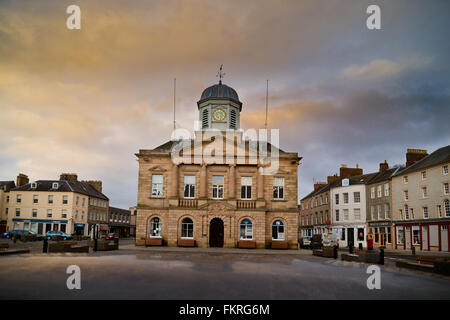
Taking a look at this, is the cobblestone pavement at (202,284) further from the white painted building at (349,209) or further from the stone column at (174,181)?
the white painted building at (349,209)

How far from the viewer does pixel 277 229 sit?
35156mm

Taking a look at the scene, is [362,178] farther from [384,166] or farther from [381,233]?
[381,233]

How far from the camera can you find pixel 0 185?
63000 millimetres

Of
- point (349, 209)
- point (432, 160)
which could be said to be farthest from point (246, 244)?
point (349, 209)

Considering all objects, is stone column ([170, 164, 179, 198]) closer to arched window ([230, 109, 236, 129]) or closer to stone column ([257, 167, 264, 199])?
stone column ([257, 167, 264, 199])

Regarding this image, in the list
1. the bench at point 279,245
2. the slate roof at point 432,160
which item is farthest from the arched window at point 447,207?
the bench at point 279,245

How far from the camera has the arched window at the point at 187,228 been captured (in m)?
34.0

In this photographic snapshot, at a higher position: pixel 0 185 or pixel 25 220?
pixel 0 185

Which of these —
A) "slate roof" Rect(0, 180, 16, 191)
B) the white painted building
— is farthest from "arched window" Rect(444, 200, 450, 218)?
"slate roof" Rect(0, 180, 16, 191)

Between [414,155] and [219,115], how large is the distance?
86.3 ft
